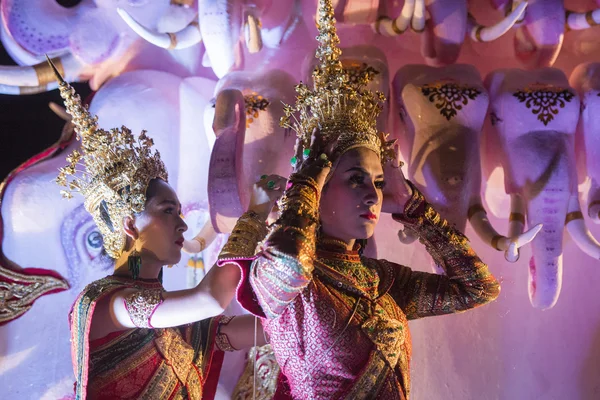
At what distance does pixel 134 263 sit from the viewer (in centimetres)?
181

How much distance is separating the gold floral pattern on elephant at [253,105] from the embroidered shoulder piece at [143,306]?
760 mm

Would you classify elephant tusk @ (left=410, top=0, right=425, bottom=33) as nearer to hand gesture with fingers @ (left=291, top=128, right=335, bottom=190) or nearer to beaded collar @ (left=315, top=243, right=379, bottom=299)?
hand gesture with fingers @ (left=291, top=128, right=335, bottom=190)

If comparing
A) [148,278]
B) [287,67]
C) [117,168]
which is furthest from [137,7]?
[148,278]

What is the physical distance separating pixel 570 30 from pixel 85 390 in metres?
2.17

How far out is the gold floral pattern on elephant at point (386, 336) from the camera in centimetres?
147

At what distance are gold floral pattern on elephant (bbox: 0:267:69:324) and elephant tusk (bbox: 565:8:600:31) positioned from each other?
2242mm

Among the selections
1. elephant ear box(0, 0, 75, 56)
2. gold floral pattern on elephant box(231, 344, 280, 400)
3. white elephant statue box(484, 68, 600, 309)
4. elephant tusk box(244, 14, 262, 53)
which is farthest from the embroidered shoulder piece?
elephant ear box(0, 0, 75, 56)

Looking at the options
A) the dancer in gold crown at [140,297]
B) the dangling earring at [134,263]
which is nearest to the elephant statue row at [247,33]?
the dancer in gold crown at [140,297]

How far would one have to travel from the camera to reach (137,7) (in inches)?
98.1

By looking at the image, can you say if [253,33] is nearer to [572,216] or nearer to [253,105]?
[253,105]

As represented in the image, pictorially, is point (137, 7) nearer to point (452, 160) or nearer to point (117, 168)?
point (117, 168)

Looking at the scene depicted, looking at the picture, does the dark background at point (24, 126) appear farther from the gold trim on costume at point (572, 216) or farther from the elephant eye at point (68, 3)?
the gold trim on costume at point (572, 216)

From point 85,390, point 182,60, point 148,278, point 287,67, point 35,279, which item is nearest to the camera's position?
point 85,390

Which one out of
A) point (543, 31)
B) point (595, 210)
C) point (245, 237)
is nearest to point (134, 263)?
point (245, 237)
